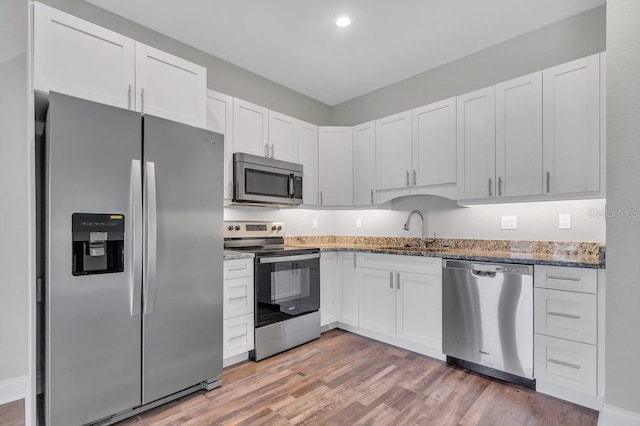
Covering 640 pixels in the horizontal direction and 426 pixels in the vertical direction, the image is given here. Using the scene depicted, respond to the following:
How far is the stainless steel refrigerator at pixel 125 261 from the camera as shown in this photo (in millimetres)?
1659

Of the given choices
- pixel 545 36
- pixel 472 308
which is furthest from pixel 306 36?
pixel 472 308

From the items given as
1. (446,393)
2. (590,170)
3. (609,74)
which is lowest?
(446,393)

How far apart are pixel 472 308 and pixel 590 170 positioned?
4.29 feet

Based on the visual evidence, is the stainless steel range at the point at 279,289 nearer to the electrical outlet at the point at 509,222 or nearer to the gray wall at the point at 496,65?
the electrical outlet at the point at 509,222

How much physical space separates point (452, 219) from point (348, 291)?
133 cm

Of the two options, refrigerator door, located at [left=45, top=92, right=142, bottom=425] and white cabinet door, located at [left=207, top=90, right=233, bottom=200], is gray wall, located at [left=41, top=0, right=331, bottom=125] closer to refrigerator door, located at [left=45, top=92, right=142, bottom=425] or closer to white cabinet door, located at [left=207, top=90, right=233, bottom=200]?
white cabinet door, located at [left=207, top=90, right=233, bottom=200]

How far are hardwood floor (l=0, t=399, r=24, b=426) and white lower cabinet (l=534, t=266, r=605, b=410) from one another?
3388 mm

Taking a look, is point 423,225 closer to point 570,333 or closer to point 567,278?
point 567,278

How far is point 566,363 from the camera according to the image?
2102 mm

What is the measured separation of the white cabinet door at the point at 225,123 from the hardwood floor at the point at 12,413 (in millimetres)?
1983

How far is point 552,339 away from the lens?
2160mm

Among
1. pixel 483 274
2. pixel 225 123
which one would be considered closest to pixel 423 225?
pixel 483 274

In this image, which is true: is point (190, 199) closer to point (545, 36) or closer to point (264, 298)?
point (264, 298)

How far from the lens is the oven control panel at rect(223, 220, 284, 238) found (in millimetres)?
3160
